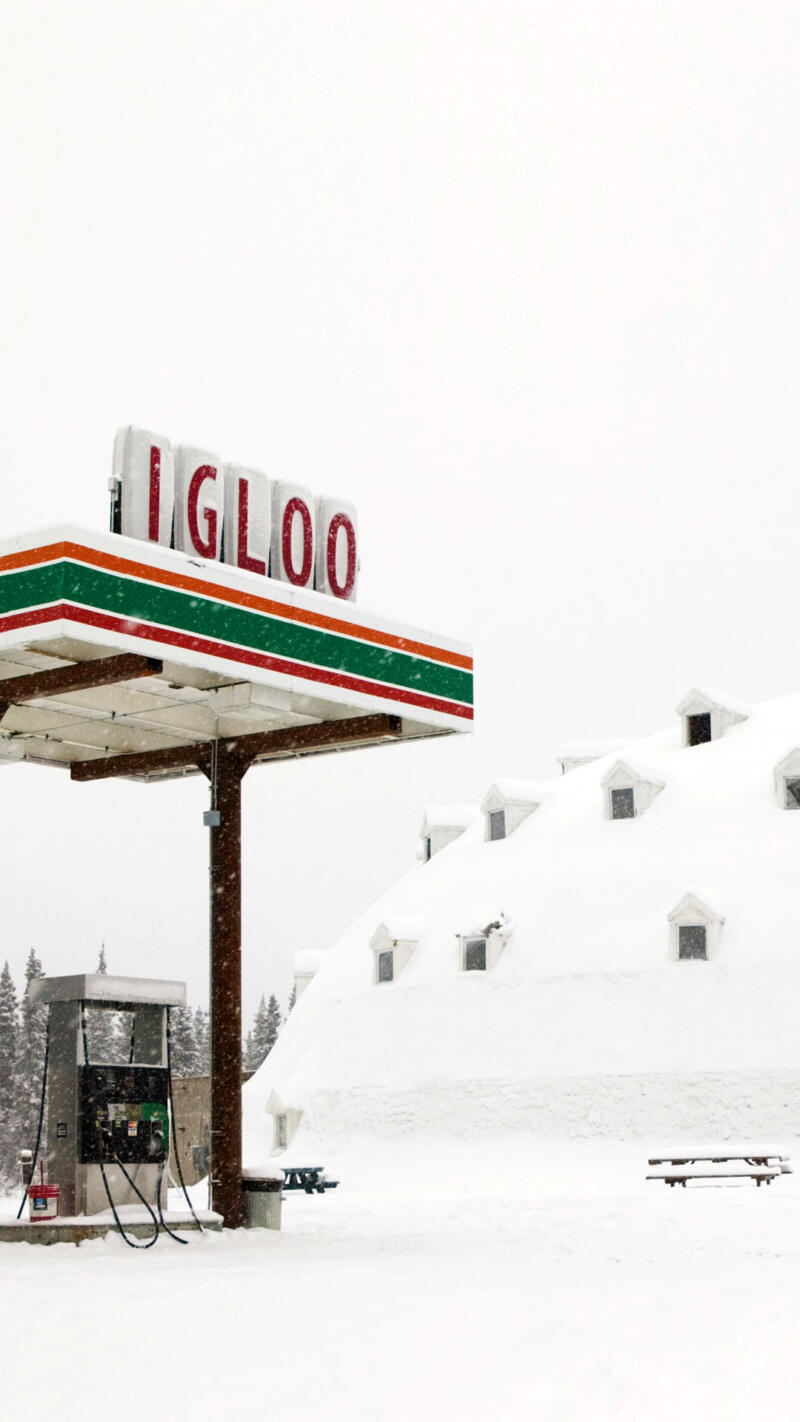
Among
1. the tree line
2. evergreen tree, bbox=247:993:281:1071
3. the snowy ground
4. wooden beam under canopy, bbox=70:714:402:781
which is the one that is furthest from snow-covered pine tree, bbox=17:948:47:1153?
the snowy ground

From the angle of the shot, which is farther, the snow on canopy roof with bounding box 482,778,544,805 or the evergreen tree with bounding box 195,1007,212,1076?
the evergreen tree with bounding box 195,1007,212,1076

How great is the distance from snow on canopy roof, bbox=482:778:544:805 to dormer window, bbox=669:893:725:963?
8734mm

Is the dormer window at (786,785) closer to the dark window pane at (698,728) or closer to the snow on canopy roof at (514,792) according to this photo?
the dark window pane at (698,728)

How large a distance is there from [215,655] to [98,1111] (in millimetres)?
4256

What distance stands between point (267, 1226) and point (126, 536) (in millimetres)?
6930

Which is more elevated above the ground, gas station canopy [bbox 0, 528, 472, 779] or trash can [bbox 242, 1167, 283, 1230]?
gas station canopy [bbox 0, 528, 472, 779]

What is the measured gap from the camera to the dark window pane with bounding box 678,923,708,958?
4062 cm

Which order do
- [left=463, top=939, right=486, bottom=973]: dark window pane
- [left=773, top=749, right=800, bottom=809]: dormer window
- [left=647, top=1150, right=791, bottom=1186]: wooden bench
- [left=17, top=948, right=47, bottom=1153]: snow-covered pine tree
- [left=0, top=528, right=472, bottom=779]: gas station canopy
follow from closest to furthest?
[left=0, top=528, right=472, bottom=779]: gas station canopy, [left=647, top=1150, right=791, bottom=1186]: wooden bench, [left=773, top=749, right=800, bottom=809]: dormer window, [left=463, top=939, right=486, bottom=973]: dark window pane, [left=17, top=948, right=47, bottom=1153]: snow-covered pine tree

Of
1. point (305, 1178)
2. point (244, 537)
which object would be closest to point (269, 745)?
point (244, 537)

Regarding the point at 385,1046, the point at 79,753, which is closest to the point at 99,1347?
the point at 79,753

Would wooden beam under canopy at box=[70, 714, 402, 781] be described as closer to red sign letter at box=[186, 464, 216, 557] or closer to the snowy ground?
red sign letter at box=[186, 464, 216, 557]

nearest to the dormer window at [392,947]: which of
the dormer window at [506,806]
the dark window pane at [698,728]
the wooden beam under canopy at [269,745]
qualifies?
the dormer window at [506,806]

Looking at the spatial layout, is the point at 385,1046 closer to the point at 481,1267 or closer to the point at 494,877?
the point at 494,877

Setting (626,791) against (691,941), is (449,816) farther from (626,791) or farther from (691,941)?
Result: (691,941)
